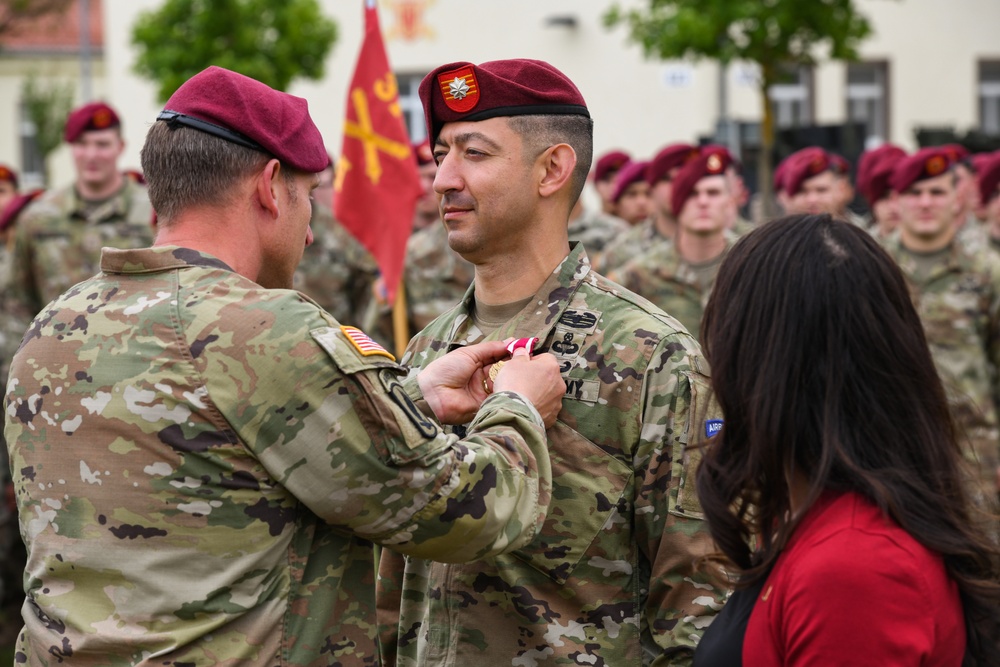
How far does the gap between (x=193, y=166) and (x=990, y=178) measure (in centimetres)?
1009

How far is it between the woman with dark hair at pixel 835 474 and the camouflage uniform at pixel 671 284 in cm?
550

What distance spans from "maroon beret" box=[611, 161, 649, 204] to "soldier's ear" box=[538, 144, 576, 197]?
8.32 m

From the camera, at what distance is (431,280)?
826cm

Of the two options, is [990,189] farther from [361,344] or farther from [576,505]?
[361,344]

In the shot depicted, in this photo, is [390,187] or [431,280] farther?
[431,280]

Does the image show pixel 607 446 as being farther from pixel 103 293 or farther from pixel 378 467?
pixel 103 293

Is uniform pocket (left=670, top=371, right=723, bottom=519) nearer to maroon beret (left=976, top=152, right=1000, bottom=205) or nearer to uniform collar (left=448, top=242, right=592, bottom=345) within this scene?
uniform collar (left=448, top=242, right=592, bottom=345)

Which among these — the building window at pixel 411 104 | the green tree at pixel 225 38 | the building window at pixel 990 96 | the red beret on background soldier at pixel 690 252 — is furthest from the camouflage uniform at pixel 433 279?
the building window at pixel 990 96

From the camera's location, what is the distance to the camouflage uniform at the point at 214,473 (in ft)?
7.77

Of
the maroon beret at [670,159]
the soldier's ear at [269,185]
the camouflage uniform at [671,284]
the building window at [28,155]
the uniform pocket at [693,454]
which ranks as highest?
the soldier's ear at [269,185]

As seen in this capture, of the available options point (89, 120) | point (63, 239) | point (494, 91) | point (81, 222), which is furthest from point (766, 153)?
point (494, 91)

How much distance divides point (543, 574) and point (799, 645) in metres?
1.02

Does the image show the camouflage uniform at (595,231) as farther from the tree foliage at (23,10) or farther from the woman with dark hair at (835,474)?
the tree foliage at (23,10)

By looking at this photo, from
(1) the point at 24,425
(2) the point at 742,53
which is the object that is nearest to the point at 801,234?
(1) the point at 24,425
